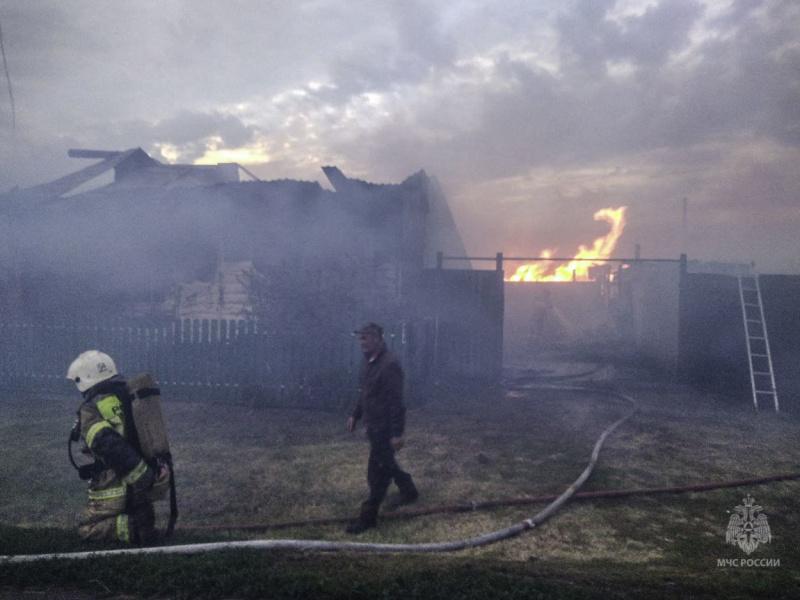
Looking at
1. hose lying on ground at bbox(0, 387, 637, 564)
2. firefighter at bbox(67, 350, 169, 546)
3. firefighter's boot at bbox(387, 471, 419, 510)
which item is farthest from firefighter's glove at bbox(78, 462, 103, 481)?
firefighter's boot at bbox(387, 471, 419, 510)

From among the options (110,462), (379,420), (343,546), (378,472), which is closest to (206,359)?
(379,420)

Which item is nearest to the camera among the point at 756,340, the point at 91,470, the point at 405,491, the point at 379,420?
the point at 91,470

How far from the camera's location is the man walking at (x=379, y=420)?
469 cm

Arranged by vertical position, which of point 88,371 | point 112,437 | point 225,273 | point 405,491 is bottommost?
point 405,491

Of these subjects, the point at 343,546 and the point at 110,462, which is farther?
the point at 343,546

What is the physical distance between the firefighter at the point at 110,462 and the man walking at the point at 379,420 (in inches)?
67.3

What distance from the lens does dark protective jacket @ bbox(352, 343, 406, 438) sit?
192 inches

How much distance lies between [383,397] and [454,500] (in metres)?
1.32

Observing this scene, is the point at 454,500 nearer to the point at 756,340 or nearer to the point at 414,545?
the point at 414,545

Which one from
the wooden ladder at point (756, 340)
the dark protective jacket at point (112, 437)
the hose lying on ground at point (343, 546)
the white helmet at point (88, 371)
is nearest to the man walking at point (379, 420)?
the hose lying on ground at point (343, 546)

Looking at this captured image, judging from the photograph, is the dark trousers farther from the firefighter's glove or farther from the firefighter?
the firefighter's glove

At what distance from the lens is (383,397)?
4922mm

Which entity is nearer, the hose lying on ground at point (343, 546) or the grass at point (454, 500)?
the grass at point (454, 500)

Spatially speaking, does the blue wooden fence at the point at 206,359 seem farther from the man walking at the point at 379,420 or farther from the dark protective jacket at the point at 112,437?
the dark protective jacket at the point at 112,437
